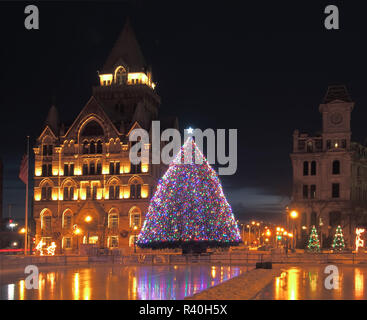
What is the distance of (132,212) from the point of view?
84375 mm

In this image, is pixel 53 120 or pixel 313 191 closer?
pixel 313 191

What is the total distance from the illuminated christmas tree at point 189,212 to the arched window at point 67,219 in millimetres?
32969

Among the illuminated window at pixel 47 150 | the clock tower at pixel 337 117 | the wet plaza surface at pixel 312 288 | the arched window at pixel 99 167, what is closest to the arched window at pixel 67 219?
the arched window at pixel 99 167

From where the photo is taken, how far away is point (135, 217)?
84250 mm

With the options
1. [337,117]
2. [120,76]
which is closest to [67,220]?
[120,76]

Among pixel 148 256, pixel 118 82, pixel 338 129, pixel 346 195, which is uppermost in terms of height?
pixel 118 82

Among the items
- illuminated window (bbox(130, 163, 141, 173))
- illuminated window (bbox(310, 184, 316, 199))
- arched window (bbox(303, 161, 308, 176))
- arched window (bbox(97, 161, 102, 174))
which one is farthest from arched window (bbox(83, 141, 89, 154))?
illuminated window (bbox(310, 184, 316, 199))

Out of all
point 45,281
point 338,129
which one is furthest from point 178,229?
point 338,129

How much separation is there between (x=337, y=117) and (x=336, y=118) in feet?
0.63

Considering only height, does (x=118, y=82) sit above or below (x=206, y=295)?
above

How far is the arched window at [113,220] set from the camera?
8500cm

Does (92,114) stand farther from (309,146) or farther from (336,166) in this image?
(336,166)

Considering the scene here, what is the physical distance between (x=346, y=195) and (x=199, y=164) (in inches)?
1330
